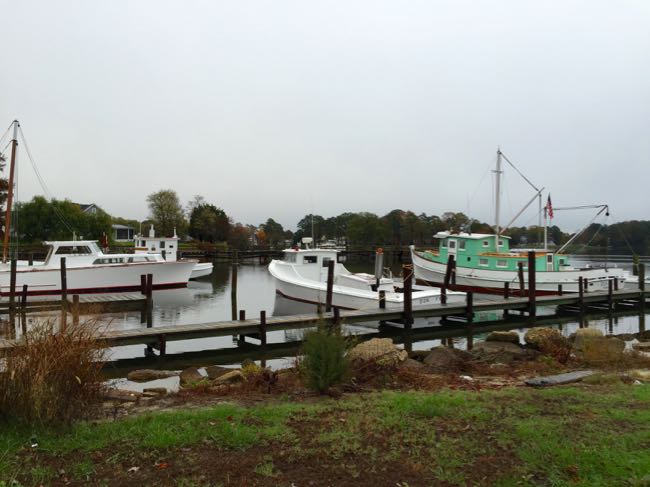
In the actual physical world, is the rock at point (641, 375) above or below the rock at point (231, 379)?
above

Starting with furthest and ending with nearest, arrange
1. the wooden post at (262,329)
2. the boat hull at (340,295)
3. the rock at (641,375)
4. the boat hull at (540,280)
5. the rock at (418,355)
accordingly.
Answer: the boat hull at (540,280)
the boat hull at (340,295)
the wooden post at (262,329)
the rock at (418,355)
the rock at (641,375)

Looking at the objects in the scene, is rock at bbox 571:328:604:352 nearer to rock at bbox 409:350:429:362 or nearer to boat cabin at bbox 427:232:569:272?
rock at bbox 409:350:429:362

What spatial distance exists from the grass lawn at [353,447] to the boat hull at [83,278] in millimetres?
A: 27870

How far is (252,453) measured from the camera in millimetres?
4793

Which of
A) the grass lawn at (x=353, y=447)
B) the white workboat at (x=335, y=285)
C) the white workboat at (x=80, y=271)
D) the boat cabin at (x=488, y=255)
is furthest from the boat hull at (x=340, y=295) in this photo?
the grass lawn at (x=353, y=447)

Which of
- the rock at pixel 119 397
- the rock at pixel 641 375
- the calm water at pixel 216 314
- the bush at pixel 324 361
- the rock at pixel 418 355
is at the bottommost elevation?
the calm water at pixel 216 314

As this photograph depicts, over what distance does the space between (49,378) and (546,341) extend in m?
11.6

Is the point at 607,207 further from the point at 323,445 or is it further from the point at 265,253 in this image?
the point at 265,253

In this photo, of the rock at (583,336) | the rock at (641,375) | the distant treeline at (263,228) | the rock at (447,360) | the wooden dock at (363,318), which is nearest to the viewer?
the rock at (641,375)

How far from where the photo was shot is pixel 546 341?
13211 millimetres

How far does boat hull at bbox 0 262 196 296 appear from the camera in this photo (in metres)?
30.9

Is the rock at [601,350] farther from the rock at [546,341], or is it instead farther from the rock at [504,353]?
the rock at [504,353]

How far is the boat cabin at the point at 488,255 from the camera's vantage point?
33031 millimetres

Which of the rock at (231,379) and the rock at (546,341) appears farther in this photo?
the rock at (546,341)
